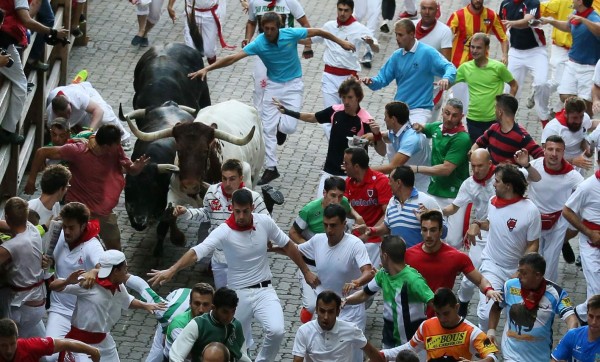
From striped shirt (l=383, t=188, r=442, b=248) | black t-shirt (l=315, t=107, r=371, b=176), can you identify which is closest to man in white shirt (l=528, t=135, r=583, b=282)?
striped shirt (l=383, t=188, r=442, b=248)

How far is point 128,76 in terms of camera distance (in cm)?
2184

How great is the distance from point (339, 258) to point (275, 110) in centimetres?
548

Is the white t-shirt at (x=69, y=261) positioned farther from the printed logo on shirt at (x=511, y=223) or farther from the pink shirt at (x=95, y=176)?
the printed logo on shirt at (x=511, y=223)

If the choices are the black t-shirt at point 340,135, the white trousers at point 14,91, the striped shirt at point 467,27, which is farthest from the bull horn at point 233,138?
the striped shirt at point 467,27

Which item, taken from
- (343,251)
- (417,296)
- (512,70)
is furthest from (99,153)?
(512,70)

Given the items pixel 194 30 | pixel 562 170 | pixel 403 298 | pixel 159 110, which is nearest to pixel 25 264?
pixel 403 298

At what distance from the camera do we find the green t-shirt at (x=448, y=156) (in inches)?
630

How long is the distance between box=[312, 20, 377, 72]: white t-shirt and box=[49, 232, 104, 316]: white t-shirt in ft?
22.2

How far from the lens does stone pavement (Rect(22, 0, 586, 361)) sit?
50.5 ft

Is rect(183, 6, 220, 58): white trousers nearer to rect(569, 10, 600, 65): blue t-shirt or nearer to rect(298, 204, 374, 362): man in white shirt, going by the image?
rect(569, 10, 600, 65): blue t-shirt

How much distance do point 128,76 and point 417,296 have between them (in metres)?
10.0

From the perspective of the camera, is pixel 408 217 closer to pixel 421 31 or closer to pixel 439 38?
pixel 439 38

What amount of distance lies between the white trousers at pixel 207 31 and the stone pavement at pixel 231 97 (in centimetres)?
53

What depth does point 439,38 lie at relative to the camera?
19.2m
